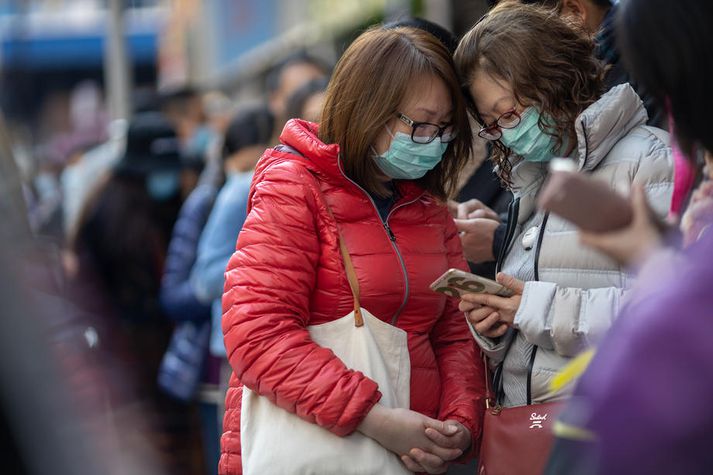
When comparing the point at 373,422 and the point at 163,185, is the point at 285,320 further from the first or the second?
the point at 163,185

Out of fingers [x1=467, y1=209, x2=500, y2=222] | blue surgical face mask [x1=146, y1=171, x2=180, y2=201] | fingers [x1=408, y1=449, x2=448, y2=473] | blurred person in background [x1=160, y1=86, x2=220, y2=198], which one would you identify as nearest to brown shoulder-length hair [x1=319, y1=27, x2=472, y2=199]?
fingers [x1=467, y1=209, x2=500, y2=222]

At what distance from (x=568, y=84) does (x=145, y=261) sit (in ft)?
12.4

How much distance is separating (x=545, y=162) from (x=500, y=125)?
7.1 inches

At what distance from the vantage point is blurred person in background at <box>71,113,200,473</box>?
19.7ft

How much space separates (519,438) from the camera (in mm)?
2738

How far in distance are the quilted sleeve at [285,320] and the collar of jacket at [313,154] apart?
73mm

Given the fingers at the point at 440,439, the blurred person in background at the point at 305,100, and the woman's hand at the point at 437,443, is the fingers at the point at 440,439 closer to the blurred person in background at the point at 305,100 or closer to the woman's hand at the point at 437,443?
the woman's hand at the point at 437,443

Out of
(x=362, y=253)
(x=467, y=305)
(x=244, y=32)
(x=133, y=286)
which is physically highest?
(x=362, y=253)

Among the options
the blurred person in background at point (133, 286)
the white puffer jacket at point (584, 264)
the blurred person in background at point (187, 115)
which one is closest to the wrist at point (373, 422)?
the white puffer jacket at point (584, 264)

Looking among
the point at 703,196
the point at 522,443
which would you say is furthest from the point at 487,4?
the point at 703,196

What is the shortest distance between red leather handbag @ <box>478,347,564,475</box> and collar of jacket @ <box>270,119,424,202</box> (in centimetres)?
64

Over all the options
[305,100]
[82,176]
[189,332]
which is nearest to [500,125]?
[305,100]

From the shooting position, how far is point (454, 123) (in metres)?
2.94

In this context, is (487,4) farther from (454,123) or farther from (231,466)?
(231,466)
